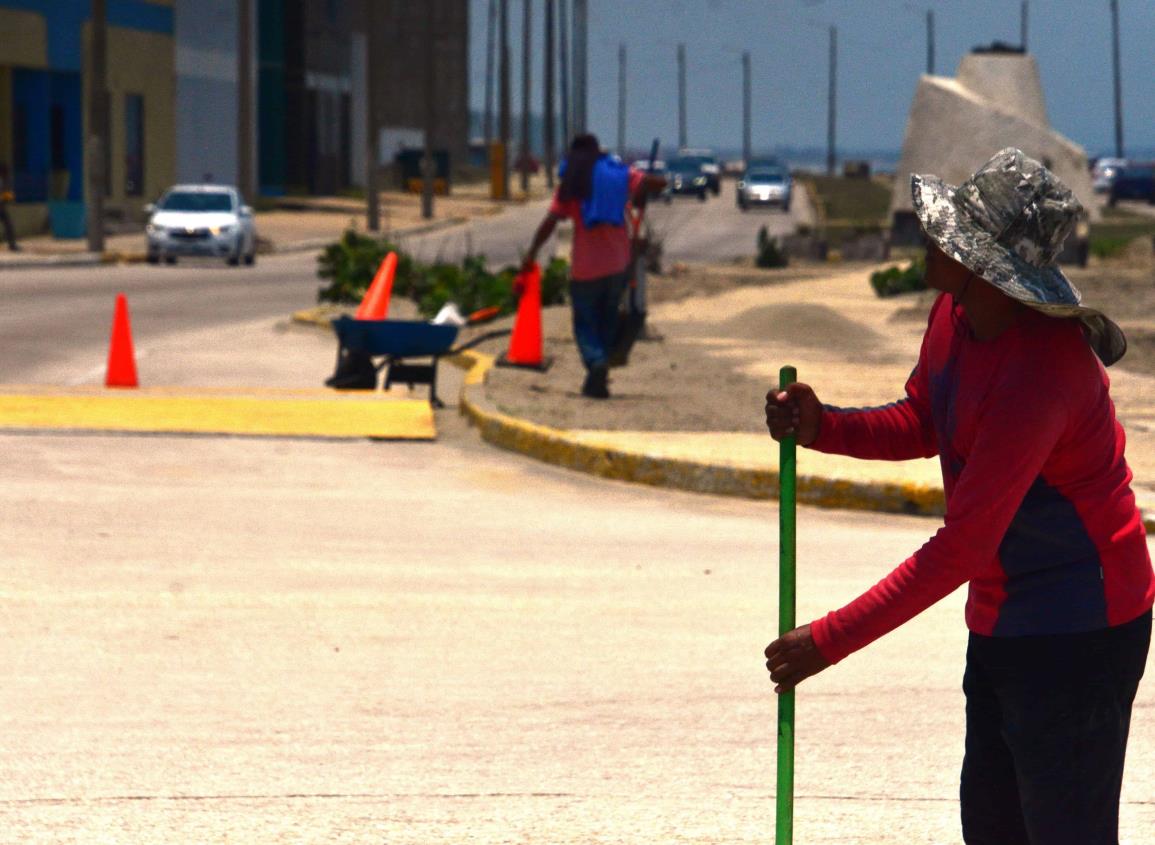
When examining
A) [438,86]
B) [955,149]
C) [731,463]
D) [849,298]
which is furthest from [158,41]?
[438,86]

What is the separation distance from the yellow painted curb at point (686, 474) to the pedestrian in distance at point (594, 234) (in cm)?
104

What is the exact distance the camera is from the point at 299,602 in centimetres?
790

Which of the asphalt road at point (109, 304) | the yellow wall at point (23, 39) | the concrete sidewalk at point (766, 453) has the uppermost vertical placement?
the yellow wall at point (23, 39)

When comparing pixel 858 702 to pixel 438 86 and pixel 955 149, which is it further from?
pixel 438 86

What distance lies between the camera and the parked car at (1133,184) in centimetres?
8469

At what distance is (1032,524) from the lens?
11.3 feet

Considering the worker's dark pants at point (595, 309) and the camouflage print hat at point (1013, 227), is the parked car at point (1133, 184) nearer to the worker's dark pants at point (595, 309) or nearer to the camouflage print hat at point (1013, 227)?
the worker's dark pants at point (595, 309)

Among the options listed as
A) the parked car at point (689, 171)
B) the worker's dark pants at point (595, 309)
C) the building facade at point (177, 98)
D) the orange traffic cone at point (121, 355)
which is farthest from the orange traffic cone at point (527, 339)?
the parked car at point (689, 171)

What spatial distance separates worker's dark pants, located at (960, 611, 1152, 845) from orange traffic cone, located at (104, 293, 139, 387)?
12.4m

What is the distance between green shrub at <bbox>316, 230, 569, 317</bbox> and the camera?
70.0ft

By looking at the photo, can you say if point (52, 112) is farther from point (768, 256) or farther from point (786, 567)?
point (786, 567)

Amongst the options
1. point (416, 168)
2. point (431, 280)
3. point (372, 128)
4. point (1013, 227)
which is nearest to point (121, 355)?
point (431, 280)

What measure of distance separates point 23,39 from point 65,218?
4.40 metres

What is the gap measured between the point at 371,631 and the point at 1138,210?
73259 mm
